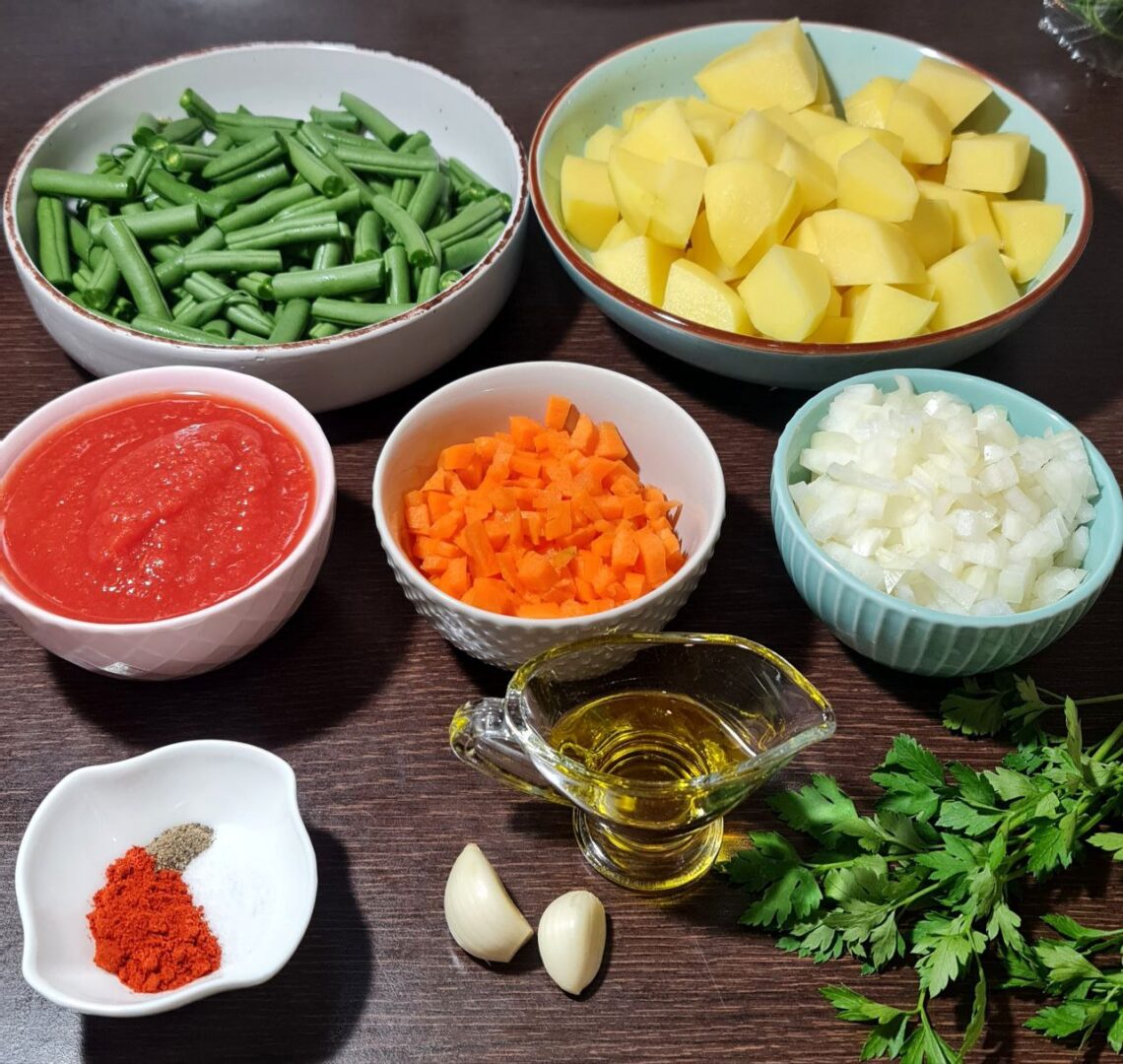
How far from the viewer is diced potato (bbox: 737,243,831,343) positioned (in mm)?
1868

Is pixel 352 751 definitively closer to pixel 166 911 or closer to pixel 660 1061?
pixel 166 911

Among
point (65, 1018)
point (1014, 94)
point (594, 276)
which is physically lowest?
point (65, 1018)

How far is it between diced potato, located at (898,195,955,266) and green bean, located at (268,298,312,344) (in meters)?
1.10

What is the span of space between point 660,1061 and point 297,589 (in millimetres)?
816

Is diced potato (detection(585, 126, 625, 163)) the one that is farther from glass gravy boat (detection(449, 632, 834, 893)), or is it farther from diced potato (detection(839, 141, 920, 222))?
glass gravy boat (detection(449, 632, 834, 893))

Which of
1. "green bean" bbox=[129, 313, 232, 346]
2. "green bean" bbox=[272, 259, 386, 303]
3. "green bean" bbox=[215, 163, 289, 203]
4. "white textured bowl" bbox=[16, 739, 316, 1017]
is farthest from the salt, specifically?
"green bean" bbox=[215, 163, 289, 203]

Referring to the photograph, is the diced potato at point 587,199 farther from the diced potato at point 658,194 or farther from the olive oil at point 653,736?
the olive oil at point 653,736

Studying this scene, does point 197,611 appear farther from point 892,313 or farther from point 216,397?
point 892,313

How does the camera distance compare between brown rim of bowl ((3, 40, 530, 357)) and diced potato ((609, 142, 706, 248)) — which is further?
diced potato ((609, 142, 706, 248))

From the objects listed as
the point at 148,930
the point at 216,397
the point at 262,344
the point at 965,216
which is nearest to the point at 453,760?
the point at 148,930

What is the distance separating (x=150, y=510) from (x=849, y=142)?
1.43 m

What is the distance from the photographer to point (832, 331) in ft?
6.47

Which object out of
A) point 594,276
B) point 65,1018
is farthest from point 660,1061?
point 594,276

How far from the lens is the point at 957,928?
139 cm
